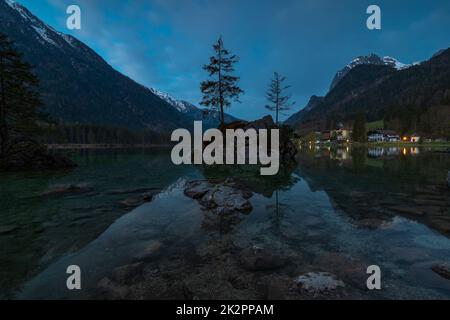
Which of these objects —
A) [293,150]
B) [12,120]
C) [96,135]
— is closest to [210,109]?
[293,150]

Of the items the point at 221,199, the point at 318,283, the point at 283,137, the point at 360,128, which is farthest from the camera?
the point at 360,128

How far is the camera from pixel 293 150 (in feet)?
111

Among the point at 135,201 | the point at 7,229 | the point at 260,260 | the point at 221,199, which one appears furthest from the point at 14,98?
the point at 260,260

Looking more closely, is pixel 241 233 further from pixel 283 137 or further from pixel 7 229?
pixel 283 137

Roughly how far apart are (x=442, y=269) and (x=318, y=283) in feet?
9.70

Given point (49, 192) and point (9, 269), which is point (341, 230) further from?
point (49, 192)

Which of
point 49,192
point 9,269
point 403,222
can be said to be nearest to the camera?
point 9,269

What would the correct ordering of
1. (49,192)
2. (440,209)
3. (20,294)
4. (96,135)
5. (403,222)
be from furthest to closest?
(96,135), (49,192), (440,209), (403,222), (20,294)

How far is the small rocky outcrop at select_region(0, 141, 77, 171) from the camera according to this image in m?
25.4

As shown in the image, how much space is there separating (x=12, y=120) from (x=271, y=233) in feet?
121

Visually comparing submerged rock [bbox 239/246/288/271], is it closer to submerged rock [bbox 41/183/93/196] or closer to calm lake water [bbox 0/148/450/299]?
calm lake water [bbox 0/148/450/299]

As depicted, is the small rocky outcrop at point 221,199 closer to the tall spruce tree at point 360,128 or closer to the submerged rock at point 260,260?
the submerged rock at point 260,260

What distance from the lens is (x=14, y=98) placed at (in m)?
29.2

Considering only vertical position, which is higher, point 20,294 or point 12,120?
point 12,120
